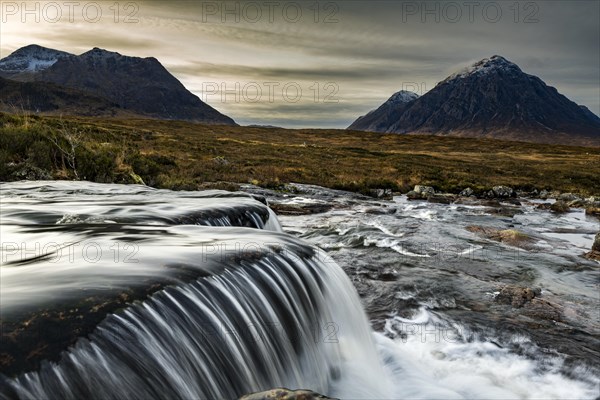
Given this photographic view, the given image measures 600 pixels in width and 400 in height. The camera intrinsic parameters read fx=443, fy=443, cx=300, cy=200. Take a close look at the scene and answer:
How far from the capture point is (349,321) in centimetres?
689

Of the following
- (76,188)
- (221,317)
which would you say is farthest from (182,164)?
(221,317)

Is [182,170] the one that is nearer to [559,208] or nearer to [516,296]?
[559,208]

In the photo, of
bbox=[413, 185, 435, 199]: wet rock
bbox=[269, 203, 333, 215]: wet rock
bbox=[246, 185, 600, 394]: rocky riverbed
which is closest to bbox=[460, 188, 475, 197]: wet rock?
bbox=[413, 185, 435, 199]: wet rock

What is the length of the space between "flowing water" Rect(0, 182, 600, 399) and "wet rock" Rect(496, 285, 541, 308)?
283 mm

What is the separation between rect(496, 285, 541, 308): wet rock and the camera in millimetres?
8952

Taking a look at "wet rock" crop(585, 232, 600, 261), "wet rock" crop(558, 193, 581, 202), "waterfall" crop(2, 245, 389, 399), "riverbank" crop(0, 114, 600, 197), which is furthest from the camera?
"wet rock" crop(558, 193, 581, 202)

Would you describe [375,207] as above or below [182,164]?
below

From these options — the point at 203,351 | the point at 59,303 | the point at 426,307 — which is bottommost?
the point at 426,307

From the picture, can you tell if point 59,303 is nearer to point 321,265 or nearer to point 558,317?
point 321,265

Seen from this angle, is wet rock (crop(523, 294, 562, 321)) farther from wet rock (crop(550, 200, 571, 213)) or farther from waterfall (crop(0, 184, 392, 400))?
wet rock (crop(550, 200, 571, 213))

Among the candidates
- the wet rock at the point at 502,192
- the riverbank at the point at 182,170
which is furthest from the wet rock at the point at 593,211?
the riverbank at the point at 182,170

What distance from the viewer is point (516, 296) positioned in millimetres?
9141

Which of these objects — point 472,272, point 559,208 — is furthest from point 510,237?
point 559,208

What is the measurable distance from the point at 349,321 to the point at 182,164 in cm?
2729
